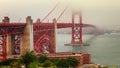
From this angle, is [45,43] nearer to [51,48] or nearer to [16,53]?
[51,48]

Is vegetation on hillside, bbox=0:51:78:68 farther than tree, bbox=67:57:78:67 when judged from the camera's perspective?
No

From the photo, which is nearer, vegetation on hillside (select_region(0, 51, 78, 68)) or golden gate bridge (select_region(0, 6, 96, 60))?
vegetation on hillside (select_region(0, 51, 78, 68))

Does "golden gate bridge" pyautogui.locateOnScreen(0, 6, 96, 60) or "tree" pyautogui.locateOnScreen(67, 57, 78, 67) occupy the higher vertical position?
"golden gate bridge" pyautogui.locateOnScreen(0, 6, 96, 60)

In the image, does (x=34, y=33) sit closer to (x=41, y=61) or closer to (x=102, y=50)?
(x=41, y=61)

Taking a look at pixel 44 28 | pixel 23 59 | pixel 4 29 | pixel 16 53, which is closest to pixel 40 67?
pixel 23 59

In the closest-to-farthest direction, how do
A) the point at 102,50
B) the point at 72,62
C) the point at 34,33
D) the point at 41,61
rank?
the point at 41,61
the point at 72,62
the point at 34,33
the point at 102,50

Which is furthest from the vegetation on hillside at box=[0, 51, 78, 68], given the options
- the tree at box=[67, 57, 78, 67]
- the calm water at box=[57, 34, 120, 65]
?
the calm water at box=[57, 34, 120, 65]

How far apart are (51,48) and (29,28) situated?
6886 millimetres

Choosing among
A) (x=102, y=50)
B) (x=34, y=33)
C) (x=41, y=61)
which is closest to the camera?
(x=41, y=61)

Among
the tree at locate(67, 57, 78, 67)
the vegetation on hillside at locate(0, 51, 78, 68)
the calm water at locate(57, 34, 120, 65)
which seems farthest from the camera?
the calm water at locate(57, 34, 120, 65)

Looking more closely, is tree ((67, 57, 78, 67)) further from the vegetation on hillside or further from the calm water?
the calm water

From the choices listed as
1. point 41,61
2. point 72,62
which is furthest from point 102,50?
point 41,61

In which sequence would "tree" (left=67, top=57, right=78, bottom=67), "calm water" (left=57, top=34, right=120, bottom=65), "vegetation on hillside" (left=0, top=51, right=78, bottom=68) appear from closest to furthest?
"vegetation on hillside" (left=0, top=51, right=78, bottom=68)
"tree" (left=67, top=57, right=78, bottom=67)
"calm water" (left=57, top=34, right=120, bottom=65)

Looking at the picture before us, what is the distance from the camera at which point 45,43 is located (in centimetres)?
2895
